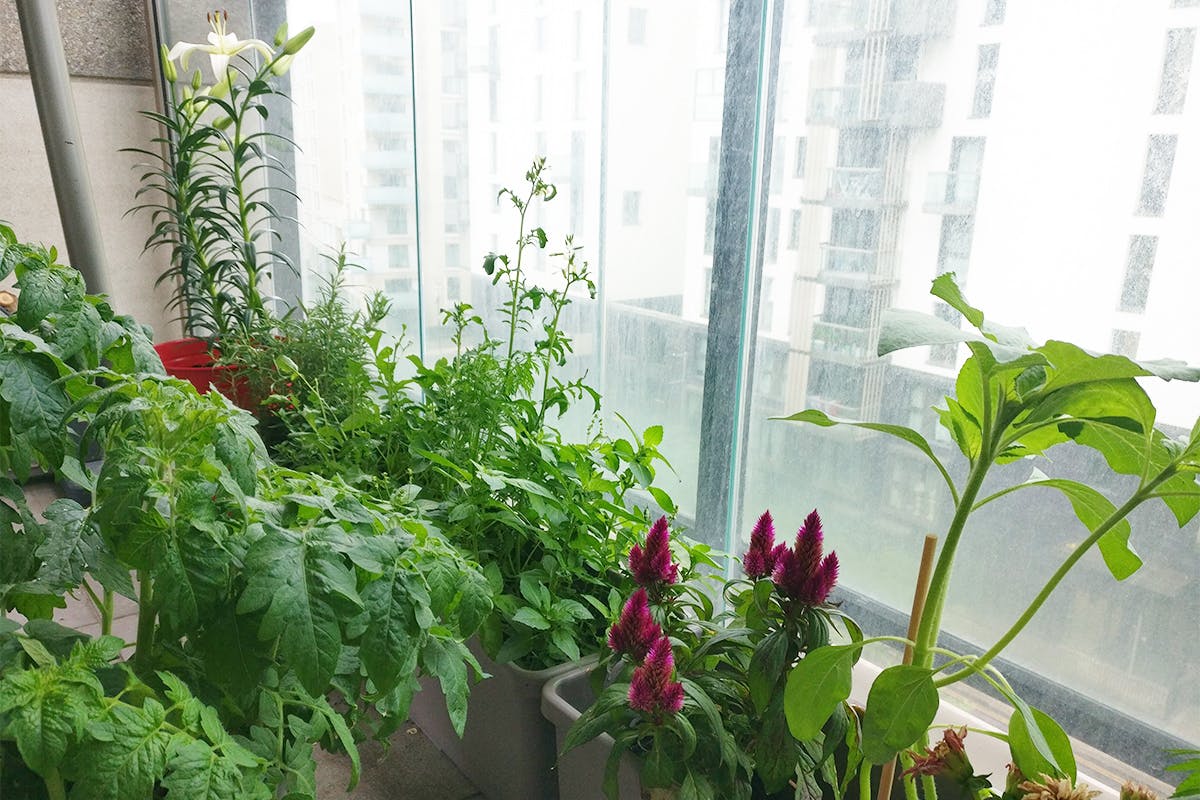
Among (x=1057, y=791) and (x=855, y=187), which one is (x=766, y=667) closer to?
(x=1057, y=791)

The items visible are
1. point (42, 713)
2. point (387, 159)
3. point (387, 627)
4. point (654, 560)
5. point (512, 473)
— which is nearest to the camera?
point (42, 713)

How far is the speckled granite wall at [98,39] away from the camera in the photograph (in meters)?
2.51

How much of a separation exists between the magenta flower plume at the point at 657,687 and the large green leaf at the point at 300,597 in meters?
0.29

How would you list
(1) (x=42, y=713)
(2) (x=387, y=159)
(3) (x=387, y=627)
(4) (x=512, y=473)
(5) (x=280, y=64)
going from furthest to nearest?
(2) (x=387, y=159), (5) (x=280, y=64), (4) (x=512, y=473), (3) (x=387, y=627), (1) (x=42, y=713)

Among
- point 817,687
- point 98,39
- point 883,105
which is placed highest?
point 98,39

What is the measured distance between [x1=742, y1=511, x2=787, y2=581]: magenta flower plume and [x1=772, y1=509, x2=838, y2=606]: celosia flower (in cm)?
6

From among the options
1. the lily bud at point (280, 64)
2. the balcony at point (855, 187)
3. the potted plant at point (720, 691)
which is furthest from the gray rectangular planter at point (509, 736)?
the lily bud at point (280, 64)

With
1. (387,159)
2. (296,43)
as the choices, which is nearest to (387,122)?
(387,159)

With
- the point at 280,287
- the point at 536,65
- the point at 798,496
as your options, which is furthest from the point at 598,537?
the point at 280,287

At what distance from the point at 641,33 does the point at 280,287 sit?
1.72 meters

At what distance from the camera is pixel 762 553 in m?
0.95

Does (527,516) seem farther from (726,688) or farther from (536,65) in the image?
(536,65)

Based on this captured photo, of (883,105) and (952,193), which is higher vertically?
(883,105)

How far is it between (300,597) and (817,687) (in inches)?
17.9
